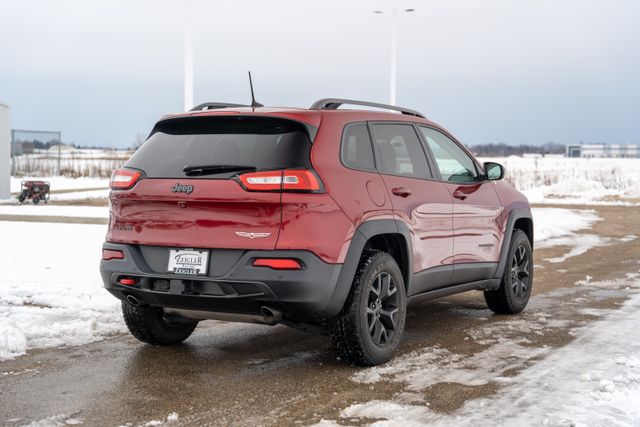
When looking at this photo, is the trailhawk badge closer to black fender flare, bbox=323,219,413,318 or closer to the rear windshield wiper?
the rear windshield wiper

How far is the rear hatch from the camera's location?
5.37 meters

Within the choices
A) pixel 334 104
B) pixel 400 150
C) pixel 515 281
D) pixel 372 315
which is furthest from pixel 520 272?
pixel 334 104

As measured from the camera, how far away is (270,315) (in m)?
5.49

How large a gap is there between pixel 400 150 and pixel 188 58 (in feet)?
37.0

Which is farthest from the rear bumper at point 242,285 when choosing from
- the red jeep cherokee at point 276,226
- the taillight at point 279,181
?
the taillight at point 279,181

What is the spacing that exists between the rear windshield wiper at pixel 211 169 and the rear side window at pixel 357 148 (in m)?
0.72

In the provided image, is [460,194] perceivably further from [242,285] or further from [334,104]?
[242,285]

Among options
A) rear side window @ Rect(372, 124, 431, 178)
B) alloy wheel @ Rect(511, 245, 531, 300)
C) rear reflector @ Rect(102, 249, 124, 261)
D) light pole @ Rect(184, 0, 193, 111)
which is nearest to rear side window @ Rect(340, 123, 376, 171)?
rear side window @ Rect(372, 124, 431, 178)

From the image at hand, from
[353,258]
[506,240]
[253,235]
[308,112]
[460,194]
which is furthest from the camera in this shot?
[506,240]

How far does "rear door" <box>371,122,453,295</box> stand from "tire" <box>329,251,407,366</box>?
0.36 metres

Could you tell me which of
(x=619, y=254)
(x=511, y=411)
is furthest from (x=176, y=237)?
(x=619, y=254)

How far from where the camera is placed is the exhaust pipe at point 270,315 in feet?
17.8

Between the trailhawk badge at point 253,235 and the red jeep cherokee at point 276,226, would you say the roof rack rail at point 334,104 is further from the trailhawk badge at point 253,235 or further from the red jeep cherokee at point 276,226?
the trailhawk badge at point 253,235

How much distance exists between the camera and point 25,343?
645 centimetres
